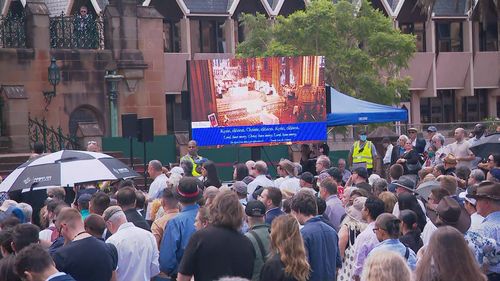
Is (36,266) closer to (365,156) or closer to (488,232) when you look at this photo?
(488,232)

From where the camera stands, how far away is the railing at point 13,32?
98.1 ft

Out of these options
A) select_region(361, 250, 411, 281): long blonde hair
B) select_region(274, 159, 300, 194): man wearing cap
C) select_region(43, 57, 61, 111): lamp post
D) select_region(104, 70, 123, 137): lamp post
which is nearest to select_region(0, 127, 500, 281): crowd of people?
select_region(361, 250, 411, 281): long blonde hair

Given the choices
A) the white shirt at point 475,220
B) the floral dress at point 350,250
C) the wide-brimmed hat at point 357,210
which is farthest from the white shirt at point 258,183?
the white shirt at point 475,220

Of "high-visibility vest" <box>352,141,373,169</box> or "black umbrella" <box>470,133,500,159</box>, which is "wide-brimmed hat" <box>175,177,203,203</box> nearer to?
"black umbrella" <box>470,133,500,159</box>

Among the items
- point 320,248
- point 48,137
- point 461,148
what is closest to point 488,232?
point 320,248

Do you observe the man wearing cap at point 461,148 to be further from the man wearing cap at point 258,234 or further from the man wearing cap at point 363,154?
the man wearing cap at point 258,234

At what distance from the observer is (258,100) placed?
25.3 meters

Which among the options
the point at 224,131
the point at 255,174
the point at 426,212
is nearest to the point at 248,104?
the point at 224,131

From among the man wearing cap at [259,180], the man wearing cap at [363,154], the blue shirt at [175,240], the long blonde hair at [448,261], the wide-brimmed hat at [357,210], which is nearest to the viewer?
the long blonde hair at [448,261]

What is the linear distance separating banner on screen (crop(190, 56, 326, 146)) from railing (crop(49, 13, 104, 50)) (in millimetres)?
7450

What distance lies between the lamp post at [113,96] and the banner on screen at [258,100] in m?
6.71

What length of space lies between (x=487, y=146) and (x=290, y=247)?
10.8 metres

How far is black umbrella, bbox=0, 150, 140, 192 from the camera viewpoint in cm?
1305

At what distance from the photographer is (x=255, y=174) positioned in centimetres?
1634
